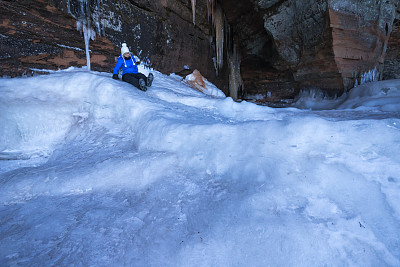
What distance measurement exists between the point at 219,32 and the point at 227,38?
0.81 meters

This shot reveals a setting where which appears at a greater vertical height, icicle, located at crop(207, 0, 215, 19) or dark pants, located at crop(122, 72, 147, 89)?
icicle, located at crop(207, 0, 215, 19)

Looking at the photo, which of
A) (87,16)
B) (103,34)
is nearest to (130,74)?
(103,34)

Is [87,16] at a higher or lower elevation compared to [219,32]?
lower

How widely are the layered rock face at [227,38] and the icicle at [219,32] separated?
14 cm

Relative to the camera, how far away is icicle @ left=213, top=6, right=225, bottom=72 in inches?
330

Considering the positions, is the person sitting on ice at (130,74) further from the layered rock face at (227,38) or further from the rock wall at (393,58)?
the rock wall at (393,58)

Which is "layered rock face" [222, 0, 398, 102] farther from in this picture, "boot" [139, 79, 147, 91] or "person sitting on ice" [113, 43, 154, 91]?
"boot" [139, 79, 147, 91]

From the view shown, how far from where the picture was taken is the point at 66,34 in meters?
4.19

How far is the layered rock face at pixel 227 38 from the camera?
3.80 meters

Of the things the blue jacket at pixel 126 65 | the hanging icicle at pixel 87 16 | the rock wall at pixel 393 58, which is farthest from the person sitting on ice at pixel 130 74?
the rock wall at pixel 393 58

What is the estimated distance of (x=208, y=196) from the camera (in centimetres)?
138

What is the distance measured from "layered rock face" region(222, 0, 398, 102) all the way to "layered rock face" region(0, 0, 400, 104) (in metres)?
0.03

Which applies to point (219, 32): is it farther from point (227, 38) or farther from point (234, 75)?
point (234, 75)

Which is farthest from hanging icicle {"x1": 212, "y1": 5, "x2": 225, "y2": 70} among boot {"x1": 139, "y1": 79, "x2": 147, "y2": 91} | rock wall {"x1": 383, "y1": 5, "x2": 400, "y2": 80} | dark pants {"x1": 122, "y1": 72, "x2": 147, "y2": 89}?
rock wall {"x1": 383, "y1": 5, "x2": 400, "y2": 80}
